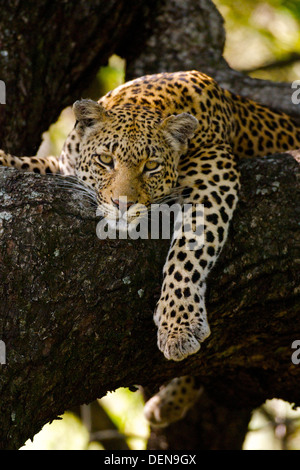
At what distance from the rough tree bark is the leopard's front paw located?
0.18 m

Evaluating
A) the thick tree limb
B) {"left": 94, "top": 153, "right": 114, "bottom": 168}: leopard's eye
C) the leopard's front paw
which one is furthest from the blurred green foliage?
the leopard's front paw

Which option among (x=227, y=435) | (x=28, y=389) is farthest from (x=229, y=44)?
(x=28, y=389)

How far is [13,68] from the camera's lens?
25.4ft

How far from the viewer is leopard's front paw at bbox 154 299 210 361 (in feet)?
16.9

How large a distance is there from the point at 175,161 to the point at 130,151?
498 millimetres

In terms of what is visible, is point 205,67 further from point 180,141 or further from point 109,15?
point 180,141

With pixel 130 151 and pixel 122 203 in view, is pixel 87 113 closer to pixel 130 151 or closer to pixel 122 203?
pixel 130 151

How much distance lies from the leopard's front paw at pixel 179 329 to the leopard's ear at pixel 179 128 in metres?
1.53

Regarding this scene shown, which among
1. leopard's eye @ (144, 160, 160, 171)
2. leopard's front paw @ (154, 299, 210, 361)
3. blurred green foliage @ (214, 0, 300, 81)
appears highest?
blurred green foliage @ (214, 0, 300, 81)

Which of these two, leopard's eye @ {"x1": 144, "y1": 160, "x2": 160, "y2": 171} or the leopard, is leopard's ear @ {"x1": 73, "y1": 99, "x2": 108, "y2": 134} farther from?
leopard's eye @ {"x1": 144, "y1": 160, "x2": 160, "y2": 171}

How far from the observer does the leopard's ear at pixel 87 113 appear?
6117 mm

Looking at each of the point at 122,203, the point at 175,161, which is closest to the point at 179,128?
the point at 175,161

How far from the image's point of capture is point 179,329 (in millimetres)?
5184

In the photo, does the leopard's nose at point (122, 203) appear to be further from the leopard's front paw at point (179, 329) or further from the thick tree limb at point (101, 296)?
the leopard's front paw at point (179, 329)
